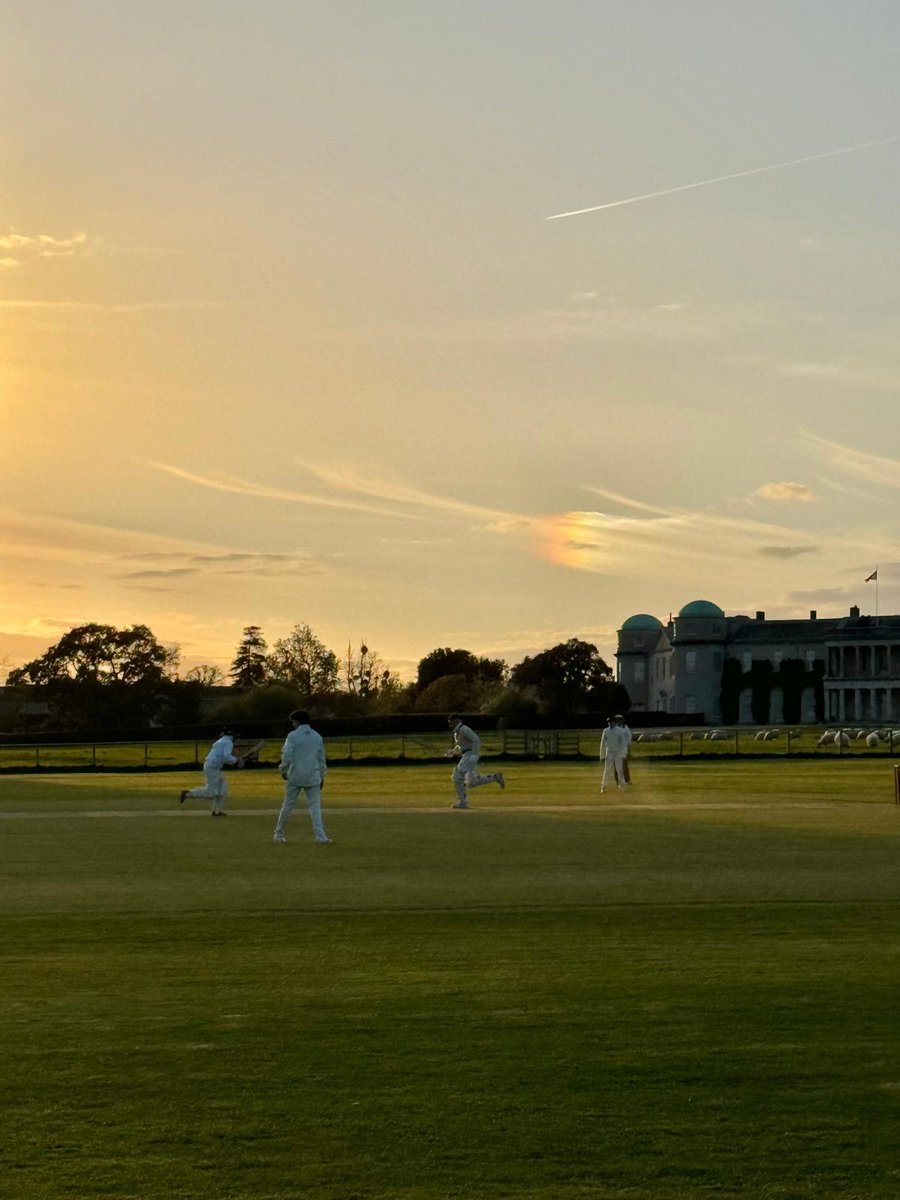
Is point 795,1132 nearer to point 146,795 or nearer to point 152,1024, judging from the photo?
point 152,1024

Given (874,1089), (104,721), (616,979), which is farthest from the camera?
(104,721)

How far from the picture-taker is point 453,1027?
33.3ft

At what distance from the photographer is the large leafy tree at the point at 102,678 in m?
142

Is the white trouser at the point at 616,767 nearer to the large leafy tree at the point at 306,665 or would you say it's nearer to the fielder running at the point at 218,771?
the fielder running at the point at 218,771

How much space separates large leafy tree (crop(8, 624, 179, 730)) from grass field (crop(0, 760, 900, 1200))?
121m

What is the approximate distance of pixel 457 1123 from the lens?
25.7 feet

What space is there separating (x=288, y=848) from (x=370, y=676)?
152 metres

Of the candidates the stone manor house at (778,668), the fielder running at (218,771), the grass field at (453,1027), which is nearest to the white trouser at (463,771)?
the fielder running at (218,771)

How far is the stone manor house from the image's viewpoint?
177500mm

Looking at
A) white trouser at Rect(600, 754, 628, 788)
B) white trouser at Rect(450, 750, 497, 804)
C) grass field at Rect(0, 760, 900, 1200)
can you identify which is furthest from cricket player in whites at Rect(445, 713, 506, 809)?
grass field at Rect(0, 760, 900, 1200)

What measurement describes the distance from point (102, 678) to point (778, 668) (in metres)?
72.5

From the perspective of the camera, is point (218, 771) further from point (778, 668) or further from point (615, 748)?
point (778, 668)

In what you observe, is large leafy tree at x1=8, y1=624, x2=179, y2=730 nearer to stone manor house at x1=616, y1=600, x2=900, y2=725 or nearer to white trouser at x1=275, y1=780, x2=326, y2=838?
stone manor house at x1=616, y1=600, x2=900, y2=725

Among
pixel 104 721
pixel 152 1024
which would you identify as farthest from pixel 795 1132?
pixel 104 721
